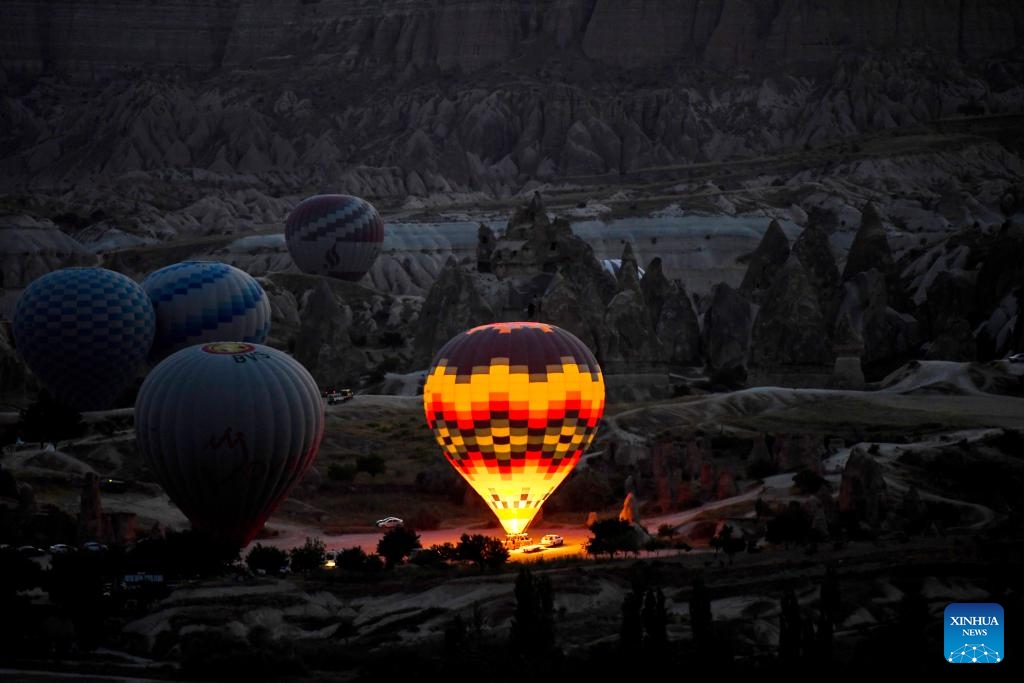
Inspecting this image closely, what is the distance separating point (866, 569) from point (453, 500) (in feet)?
64.0

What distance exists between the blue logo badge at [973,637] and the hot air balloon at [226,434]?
20224 mm

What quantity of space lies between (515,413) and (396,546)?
6.76 meters

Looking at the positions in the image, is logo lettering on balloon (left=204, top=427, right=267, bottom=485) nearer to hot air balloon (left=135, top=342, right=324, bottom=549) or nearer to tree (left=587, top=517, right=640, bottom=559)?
hot air balloon (left=135, top=342, right=324, bottom=549)

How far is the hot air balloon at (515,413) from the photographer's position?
54.8 m

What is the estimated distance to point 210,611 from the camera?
140ft

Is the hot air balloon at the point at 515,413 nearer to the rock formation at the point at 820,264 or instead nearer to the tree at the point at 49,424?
the tree at the point at 49,424

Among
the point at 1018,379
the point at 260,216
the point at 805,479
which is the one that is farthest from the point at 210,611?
the point at 260,216

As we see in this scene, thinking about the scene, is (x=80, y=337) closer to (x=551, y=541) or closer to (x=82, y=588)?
(x=551, y=541)

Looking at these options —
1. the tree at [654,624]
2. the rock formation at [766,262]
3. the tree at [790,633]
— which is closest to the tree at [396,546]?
the tree at [654,624]

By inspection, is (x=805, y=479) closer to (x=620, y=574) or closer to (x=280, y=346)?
(x=620, y=574)

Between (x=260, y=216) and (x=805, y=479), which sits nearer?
(x=805, y=479)

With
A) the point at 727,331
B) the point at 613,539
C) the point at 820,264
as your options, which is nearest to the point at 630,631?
the point at 613,539

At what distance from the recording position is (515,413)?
54938mm

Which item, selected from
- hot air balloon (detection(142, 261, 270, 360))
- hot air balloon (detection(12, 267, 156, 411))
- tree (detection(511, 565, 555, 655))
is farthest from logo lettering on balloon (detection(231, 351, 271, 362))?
hot air balloon (detection(142, 261, 270, 360))
